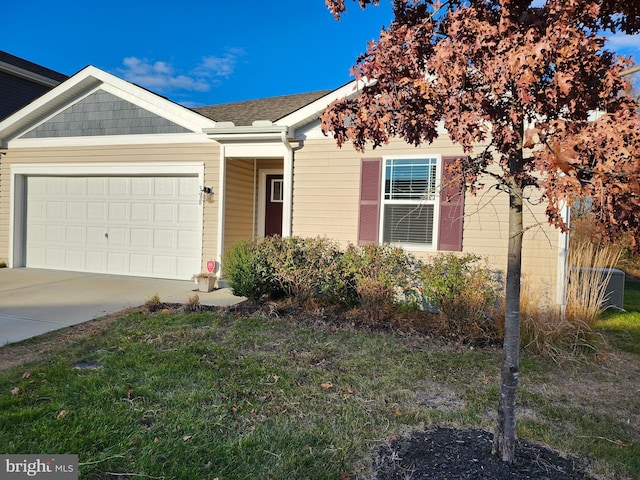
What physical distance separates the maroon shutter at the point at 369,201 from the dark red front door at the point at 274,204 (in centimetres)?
273

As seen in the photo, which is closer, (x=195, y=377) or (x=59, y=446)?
(x=59, y=446)

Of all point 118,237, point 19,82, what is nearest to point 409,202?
point 118,237

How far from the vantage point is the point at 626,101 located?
6.89 feet

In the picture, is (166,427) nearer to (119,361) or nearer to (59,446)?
(59,446)

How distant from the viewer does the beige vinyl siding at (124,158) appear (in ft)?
27.7

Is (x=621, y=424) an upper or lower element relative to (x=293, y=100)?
lower

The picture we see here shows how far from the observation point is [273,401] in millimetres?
3305

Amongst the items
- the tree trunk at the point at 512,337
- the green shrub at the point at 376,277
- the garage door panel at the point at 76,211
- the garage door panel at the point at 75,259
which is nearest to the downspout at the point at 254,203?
the green shrub at the point at 376,277

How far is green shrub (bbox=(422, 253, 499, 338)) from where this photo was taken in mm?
5195

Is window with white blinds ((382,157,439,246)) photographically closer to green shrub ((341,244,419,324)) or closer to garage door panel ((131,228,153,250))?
green shrub ((341,244,419,324))

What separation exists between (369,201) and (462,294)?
257cm

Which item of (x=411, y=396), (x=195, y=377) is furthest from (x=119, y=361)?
(x=411, y=396)

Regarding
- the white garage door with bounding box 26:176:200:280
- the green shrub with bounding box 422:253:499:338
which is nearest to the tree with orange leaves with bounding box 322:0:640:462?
the green shrub with bounding box 422:253:499:338

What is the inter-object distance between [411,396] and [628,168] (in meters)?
2.44
